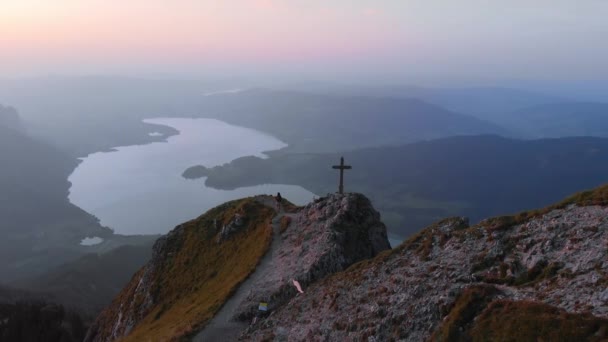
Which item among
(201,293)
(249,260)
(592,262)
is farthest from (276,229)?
(592,262)

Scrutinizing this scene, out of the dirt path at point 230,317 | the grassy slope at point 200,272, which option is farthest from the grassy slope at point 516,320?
the grassy slope at point 200,272

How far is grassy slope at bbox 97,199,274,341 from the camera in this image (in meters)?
36.3

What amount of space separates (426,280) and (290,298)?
1250 cm

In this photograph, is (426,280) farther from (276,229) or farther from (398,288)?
(276,229)

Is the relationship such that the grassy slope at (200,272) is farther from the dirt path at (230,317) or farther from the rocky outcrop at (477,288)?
the rocky outcrop at (477,288)

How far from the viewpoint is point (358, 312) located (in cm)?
2509

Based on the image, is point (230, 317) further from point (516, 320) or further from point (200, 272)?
point (516, 320)

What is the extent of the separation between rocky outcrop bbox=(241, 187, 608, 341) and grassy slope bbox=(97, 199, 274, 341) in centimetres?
870

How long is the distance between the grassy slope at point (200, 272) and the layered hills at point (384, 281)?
0.73 feet

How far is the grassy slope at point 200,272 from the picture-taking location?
3628cm

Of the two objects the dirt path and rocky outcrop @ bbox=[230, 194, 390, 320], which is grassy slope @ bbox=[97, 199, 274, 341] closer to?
the dirt path

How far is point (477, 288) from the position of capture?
20.2 m

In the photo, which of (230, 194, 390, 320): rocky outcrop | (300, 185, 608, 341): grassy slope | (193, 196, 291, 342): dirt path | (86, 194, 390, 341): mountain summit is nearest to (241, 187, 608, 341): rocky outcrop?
(300, 185, 608, 341): grassy slope

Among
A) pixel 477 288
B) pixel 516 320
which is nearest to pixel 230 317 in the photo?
pixel 477 288
